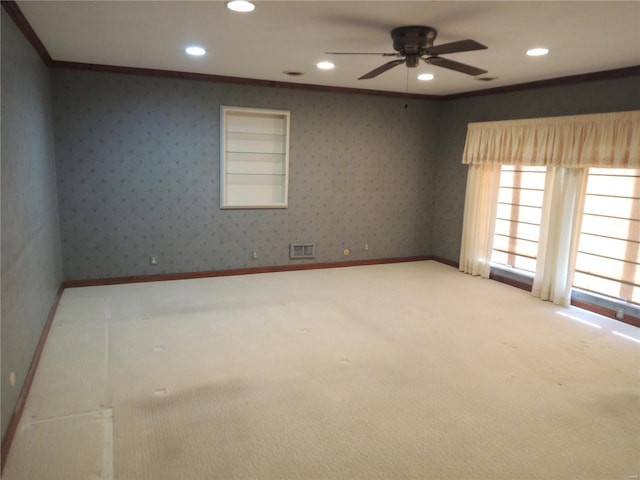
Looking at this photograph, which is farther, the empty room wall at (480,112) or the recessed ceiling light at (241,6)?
the empty room wall at (480,112)

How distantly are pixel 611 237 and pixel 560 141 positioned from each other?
45.7 inches

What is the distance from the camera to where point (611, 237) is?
15.8 feet

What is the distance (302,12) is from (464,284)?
4.09 meters

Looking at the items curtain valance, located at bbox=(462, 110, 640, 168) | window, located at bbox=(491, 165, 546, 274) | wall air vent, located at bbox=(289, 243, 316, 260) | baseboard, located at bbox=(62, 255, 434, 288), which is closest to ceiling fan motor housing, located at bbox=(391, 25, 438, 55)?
curtain valance, located at bbox=(462, 110, 640, 168)

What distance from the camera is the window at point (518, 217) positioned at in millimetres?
5688

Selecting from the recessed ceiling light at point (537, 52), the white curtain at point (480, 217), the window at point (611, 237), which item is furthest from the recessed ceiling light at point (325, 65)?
the window at point (611, 237)

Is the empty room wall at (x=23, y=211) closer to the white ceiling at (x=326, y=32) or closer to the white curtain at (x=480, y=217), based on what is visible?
the white ceiling at (x=326, y=32)

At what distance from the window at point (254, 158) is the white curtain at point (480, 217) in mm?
2569

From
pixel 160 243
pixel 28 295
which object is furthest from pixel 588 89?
pixel 28 295

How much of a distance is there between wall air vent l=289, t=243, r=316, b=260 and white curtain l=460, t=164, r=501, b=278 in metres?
2.17

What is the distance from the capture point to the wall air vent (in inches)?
249

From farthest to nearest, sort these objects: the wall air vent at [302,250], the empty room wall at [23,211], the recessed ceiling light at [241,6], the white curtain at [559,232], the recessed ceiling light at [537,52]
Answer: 1. the wall air vent at [302,250]
2. the white curtain at [559,232]
3. the recessed ceiling light at [537,52]
4. the recessed ceiling light at [241,6]
5. the empty room wall at [23,211]

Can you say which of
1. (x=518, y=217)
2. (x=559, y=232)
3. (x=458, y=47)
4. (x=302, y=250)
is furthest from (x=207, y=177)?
(x=559, y=232)

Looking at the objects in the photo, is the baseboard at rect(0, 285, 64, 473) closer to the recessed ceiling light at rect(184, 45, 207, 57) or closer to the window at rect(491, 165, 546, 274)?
the recessed ceiling light at rect(184, 45, 207, 57)
